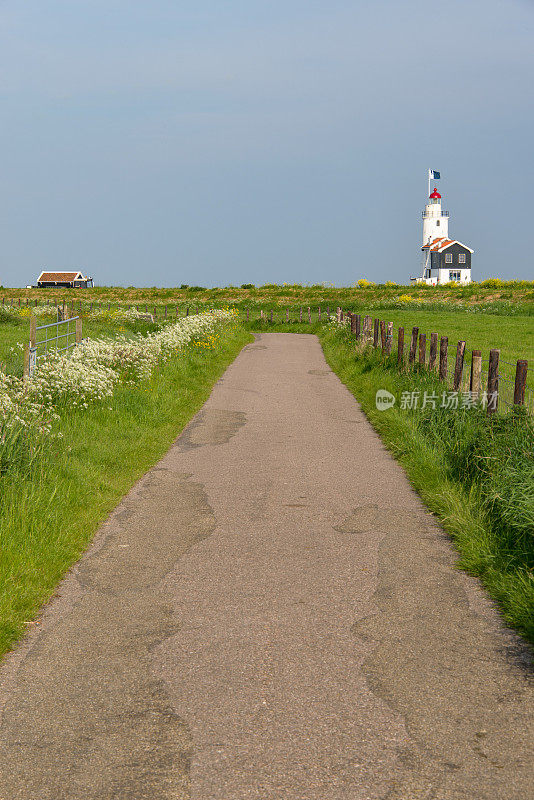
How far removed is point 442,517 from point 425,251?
121m

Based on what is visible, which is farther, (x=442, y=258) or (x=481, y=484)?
(x=442, y=258)

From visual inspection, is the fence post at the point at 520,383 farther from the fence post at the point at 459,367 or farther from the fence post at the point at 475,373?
the fence post at the point at 459,367

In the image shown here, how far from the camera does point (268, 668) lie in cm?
441

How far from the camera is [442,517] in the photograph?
7547mm

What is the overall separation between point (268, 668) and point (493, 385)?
6.25 metres

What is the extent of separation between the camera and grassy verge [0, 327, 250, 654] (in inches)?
222

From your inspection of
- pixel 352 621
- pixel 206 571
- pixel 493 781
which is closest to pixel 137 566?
pixel 206 571

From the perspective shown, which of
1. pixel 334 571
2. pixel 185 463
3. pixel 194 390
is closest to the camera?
pixel 334 571

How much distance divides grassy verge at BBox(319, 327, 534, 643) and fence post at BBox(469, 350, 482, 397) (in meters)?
0.43

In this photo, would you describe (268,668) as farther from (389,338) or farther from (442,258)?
(442,258)

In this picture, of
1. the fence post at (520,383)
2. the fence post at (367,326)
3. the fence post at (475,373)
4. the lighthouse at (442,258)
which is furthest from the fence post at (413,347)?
the lighthouse at (442,258)

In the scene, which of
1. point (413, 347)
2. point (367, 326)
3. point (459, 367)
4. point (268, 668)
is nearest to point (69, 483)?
point (268, 668)

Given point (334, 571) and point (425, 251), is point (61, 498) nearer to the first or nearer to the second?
point (334, 571)

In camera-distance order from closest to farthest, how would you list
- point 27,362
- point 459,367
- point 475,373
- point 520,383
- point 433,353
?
point 520,383, point 475,373, point 459,367, point 27,362, point 433,353
